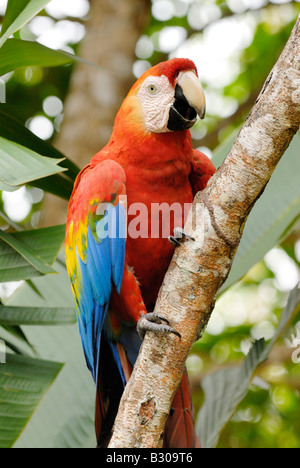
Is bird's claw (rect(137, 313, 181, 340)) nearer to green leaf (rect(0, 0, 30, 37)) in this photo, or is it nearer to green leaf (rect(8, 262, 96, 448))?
green leaf (rect(8, 262, 96, 448))

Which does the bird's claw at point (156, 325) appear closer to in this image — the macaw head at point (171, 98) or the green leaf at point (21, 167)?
the green leaf at point (21, 167)

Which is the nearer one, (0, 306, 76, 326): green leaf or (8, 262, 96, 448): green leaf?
(0, 306, 76, 326): green leaf

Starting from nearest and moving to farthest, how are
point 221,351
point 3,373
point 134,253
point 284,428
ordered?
1. point 3,373
2. point 134,253
3. point 284,428
4. point 221,351

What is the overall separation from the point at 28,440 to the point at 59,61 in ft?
3.04

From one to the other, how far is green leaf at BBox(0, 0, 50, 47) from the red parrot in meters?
0.35

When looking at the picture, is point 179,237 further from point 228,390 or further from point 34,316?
point 228,390

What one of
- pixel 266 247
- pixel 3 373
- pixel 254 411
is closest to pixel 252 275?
pixel 254 411

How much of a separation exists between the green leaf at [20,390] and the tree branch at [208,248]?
225 mm

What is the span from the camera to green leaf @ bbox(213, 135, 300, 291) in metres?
1.27

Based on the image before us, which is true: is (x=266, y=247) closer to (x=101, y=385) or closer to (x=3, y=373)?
(x=101, y=385)

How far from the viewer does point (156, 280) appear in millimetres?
1269

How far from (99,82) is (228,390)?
1.45 metres

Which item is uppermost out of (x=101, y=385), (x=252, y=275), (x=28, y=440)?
(x=252, y=275)

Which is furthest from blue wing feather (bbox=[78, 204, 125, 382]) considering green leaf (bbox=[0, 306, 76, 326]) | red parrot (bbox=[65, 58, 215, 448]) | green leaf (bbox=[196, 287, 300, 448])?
green leaf (bbox=[196, 287, 300, 448])
